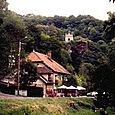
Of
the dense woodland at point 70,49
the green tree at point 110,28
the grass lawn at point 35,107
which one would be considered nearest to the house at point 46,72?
the dense woodland at point 70,49

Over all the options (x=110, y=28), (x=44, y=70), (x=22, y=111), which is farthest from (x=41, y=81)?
(x=110, y=28)

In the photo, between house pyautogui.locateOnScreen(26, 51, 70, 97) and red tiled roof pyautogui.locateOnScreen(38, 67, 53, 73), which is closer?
house pyautogui.locateOnScreen(26, 51, 70, 97)

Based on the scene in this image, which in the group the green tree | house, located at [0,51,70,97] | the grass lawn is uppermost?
the green tree

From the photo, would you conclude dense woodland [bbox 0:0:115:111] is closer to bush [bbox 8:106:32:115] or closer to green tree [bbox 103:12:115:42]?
green tree [bbox 103:12:115:42]

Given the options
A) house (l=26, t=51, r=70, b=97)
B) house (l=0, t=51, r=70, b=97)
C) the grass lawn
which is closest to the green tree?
the grass lawn

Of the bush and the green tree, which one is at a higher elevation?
the green tree

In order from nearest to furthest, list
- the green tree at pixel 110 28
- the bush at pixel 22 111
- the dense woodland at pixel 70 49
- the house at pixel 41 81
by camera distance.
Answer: the green tree at pixel 110 28 < the dense woodland at pixel 70 49 < the bush at pixel 22 111 < the house at pixel 41 81

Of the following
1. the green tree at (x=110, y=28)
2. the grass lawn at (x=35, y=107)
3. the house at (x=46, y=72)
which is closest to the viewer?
the green tree at (x=110, y=28)

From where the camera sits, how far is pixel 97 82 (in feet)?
51.0

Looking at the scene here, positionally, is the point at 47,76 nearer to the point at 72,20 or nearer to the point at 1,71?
the point at 1,71

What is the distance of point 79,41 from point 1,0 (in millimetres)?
28014

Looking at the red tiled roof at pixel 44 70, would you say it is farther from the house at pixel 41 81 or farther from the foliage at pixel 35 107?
the foliage at pixel 35 107

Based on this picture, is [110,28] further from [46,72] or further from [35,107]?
[46,72]

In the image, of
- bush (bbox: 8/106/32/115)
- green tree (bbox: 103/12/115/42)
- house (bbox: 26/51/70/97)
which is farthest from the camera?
house (bbox: 26/51/70/97)
